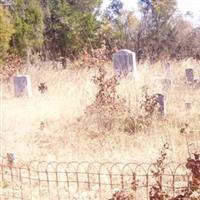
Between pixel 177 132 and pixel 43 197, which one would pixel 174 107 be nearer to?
pixel 177 132

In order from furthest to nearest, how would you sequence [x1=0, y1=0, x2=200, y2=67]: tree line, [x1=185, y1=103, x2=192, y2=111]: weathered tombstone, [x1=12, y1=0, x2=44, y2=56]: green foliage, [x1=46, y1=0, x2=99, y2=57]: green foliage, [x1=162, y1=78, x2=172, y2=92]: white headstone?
[x1=46, y1=0, x2=99, y2=57]: green foliage → [x1=0, y1=0, x2=200, y2=67]: tree line → [x1=12, y1=0, x2=44, y2=56]: green foliage → [x1=162, y1=78, x2=172, y2=92]: white headstone → [x1=185, y1=103, x2=192, y2=111]: weathered tombstone

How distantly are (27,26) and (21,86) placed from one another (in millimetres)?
8354

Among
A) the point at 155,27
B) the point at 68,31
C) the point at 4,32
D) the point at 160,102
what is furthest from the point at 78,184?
the point at 155,27

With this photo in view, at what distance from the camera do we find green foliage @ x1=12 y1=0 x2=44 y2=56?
854 inches

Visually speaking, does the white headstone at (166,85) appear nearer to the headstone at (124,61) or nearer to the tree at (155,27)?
the headstone at (124,61)

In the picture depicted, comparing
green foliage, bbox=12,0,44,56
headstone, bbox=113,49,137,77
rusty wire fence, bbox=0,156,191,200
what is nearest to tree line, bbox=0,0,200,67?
green foliage, bbox=12,0,44,56

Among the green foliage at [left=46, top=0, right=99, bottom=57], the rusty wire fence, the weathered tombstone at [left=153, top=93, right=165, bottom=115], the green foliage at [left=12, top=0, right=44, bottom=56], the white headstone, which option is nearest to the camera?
the rusty wire fence

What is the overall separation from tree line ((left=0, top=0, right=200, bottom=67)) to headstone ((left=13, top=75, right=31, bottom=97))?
7078 millimetres

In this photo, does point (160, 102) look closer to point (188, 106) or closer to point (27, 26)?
point (188, 106)

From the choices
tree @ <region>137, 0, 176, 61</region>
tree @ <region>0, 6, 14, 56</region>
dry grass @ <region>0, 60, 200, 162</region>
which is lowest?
dry grass @ <region>0, 60, 200, 162</region>

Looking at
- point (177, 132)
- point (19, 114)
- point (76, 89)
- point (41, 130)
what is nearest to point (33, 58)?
point (76, 89)

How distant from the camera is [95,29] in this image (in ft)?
80.8

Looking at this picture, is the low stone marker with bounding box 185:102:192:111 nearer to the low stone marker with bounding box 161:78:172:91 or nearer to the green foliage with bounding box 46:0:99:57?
the low stone marker with bounding box 161:78:172:91

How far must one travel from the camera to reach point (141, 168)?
641cm
